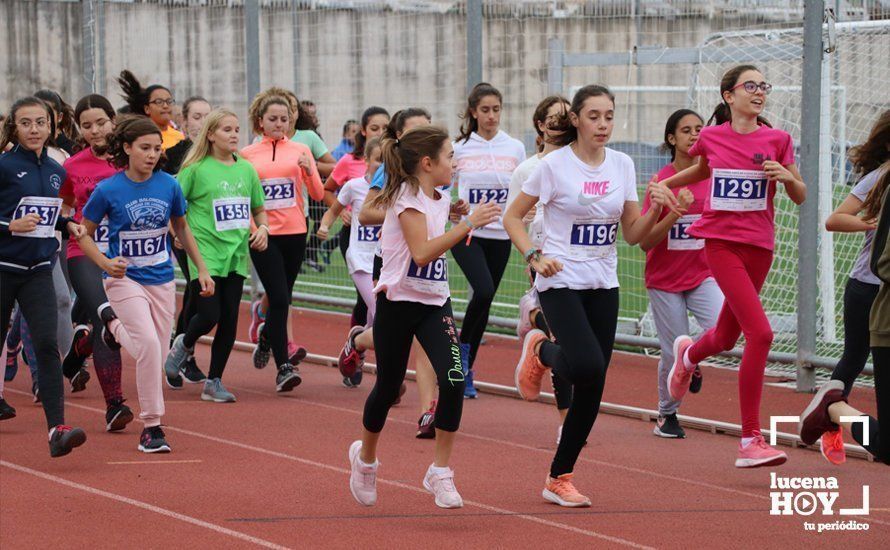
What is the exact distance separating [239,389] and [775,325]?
4.37 metres

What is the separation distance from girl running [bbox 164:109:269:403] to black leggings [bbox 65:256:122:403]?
3.21 ft

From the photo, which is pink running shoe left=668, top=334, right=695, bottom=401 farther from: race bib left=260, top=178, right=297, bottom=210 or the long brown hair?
race bib left=260, top=178, right=297, bottom=210

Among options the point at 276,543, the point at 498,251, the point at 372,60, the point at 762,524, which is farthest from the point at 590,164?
the point at 372,60

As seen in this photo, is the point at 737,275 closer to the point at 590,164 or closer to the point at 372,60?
the point at 590,164

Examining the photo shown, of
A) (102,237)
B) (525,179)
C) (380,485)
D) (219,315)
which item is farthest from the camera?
(219,315)

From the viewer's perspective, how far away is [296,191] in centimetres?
1046

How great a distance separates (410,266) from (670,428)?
285 centimetres

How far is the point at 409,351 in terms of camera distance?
6.57 m

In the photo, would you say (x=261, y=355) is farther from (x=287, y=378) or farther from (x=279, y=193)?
(x=279, y=193)

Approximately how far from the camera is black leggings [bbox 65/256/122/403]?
8656 millimetres

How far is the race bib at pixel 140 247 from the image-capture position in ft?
26.8

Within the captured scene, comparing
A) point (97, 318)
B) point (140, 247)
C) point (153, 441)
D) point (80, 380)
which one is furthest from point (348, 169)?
point (153, 441)

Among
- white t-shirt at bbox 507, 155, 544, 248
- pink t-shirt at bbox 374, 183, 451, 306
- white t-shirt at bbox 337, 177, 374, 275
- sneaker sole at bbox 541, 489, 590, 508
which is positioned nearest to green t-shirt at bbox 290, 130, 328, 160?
white t-shirt at bbox 337, 177, 374, 275

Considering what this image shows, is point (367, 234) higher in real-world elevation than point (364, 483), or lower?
A: higher
